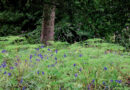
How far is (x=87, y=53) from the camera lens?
3125mm

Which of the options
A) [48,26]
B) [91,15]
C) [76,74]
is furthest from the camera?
[48,26]

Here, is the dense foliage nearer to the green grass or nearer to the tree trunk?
the tree trunk

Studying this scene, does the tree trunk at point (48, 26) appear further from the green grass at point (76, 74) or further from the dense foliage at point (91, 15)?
the green grass at point (76, 74)

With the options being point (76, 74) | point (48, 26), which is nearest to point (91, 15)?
point (48, 26)

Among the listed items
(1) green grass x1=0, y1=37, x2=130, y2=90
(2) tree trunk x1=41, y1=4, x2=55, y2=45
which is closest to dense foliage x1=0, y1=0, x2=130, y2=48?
(2) tree trunk x1=41, y1=4, x2=55, y2=45

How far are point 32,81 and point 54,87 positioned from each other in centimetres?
37

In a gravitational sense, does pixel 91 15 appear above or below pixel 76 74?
above

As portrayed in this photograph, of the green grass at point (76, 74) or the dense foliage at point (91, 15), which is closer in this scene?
the green grass at point (76, 74)

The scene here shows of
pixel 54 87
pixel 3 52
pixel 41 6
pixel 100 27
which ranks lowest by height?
pixel 54 87

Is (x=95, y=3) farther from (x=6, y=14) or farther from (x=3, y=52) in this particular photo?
(x=6, y=14)

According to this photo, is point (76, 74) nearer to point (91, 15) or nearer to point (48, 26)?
point (91, 15)

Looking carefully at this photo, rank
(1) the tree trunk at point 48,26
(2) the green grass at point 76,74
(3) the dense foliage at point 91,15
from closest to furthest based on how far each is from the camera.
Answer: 1. (2) the green grass at point 76,74
2. (3) the dense foliage at point 91,15
3. (1) the tree trunk at point 48,26

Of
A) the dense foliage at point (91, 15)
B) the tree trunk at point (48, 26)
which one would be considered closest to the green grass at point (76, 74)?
the dense foliage at point (91, 15)

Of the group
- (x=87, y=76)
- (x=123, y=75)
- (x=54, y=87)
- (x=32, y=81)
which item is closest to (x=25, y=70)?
(x=32, y=81)
